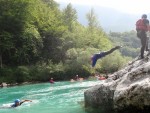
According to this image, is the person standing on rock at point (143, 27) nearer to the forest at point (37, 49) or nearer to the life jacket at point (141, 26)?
the life jacket at point (141, 26)

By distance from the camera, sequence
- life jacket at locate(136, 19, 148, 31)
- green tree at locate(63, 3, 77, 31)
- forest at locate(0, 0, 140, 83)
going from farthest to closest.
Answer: green tree at locate(63, 3, 77, 31)
forest at locate(0, 0, 140, 83)
life jacket at locate(136, 19, 148, 31)

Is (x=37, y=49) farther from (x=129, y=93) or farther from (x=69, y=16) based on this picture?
(x=129, y=93)

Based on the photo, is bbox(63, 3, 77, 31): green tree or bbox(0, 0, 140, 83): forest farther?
bbox(63, 3, 77, 31): green tree

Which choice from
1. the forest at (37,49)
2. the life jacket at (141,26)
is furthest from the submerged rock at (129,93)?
the forest at (37,49)

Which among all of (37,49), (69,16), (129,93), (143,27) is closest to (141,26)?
(143,27)

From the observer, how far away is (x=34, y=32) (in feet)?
203

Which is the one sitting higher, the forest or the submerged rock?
the forest

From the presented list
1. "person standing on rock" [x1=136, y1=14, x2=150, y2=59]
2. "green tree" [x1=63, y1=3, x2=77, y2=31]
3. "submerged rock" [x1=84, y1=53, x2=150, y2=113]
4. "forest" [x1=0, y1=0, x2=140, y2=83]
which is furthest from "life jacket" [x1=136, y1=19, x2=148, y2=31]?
"green tree" [x1=63, y1=3, x2=77, y2=31]

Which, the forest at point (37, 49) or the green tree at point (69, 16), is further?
the green tree at point (69, 16)

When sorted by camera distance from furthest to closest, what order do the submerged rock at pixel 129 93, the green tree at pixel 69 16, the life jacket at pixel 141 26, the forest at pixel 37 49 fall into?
1. the green tree at pixel 69 16
2. the forest at pixel 37 49
3. the life jacket at pixel 141 26
4. the submerged rock at pixel 129 93

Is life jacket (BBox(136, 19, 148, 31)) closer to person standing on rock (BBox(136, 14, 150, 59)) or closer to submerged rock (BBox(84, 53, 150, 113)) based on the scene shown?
person standing on rock (BBox(136, 14, 150, 59))

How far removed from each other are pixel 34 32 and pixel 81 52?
9.74 metres

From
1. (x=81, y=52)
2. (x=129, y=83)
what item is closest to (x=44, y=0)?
(x=81, y=52)

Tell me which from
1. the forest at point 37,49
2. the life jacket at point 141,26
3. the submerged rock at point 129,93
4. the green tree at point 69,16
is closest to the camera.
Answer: the submerged rock at point 129,93
